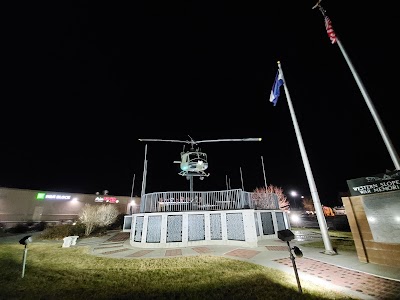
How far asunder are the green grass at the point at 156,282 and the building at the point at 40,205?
68.8 ft

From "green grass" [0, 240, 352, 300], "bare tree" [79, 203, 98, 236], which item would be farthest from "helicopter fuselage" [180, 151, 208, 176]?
"bare tree" [79, 203, 98, 236]

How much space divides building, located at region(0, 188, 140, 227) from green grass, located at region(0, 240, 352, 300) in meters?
21.0

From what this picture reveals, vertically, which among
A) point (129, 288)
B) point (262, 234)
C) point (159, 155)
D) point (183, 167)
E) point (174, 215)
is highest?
point (159, 155)

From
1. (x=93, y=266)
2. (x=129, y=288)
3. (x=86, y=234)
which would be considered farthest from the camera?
(x=86, y=234)

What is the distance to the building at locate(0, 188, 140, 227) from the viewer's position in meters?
32.3

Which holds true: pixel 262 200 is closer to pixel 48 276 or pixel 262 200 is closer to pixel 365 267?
pixel 365 267

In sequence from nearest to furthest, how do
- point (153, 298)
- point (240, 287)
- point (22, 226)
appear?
point (153, 298)
point (240, 287)
point (22, 226)

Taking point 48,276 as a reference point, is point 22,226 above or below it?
above

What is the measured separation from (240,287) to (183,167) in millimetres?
11203

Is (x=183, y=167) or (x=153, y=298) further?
(x=183, y=167)

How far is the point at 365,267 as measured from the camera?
721 centimetres

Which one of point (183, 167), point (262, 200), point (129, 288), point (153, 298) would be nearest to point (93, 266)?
point (129, 288)

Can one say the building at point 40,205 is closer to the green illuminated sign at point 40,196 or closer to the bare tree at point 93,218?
the green illuminated sign at point 40,196

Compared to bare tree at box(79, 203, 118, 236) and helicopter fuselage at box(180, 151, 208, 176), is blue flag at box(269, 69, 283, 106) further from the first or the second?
bare tree at box(79, 203, 118, 236)
